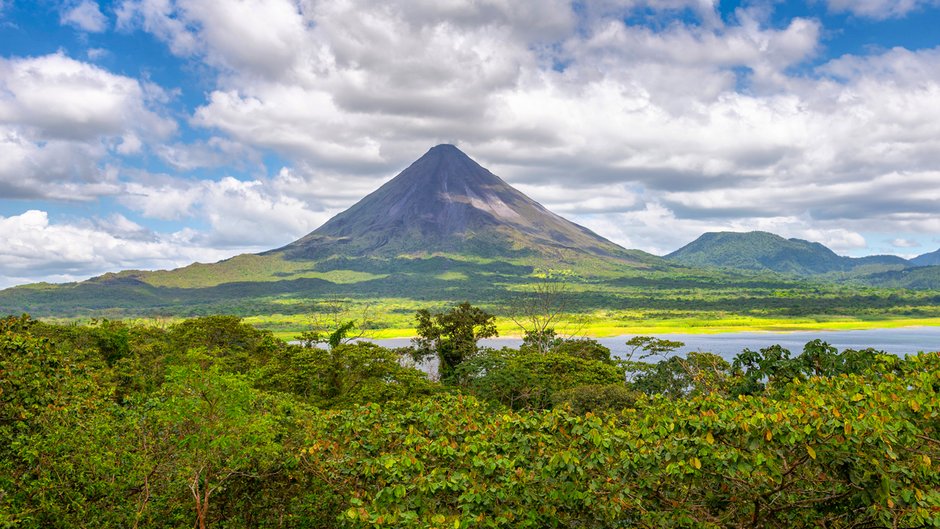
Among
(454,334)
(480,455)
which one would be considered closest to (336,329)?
(454,334)

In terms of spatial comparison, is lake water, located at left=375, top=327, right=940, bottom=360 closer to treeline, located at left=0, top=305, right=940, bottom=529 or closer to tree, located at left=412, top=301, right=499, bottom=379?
tree, located at left=412, top=301, right=499, bottom=379

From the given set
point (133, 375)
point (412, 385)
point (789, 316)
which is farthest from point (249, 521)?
point (789, 316)

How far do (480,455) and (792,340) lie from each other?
323 ft

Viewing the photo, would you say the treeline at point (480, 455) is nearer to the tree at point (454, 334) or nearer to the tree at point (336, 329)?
the tree at point (336, 329)

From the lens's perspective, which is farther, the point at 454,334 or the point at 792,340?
the point at 792,340

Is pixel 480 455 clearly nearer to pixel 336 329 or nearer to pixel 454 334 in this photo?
pixel 454 334

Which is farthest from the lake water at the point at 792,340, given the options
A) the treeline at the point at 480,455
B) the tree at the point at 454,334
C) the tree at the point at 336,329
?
the treeline at the point at 480,455

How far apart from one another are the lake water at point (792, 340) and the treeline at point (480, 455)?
67.0 meters

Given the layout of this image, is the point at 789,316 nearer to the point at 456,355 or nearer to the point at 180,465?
the point at 456,355

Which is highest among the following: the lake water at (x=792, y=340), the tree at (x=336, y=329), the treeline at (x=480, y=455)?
the treeline at (x=480, y=455)

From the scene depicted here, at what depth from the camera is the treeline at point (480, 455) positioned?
236 inches

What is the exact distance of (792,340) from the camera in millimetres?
92750

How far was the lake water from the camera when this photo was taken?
263 ft

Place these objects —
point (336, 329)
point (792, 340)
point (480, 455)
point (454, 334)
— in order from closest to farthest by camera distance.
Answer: point (480, 455) → point (454, 334) → point (336, 329) → point (792, 340)
